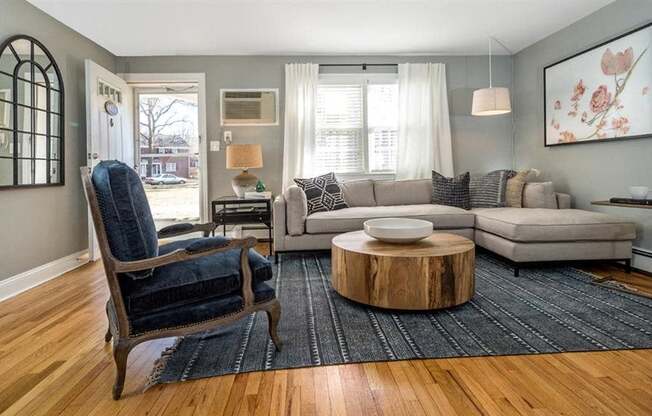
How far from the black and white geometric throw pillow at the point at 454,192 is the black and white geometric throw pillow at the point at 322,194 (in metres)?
1.06

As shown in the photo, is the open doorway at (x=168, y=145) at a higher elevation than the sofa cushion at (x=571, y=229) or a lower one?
higher

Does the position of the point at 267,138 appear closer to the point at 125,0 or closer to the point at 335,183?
the point at 335,183

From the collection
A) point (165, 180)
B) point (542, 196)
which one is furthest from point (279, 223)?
point (542, 196)

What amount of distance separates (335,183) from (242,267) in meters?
2.54

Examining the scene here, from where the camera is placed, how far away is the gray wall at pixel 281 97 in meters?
4.77

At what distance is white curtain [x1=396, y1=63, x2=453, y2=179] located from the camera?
4.81 metres

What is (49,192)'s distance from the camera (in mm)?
3363

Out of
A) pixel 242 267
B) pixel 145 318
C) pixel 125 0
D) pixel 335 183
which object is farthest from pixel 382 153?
pixel 145 318

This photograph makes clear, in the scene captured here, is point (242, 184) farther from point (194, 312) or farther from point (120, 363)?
point (120, 363)

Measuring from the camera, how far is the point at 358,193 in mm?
4363

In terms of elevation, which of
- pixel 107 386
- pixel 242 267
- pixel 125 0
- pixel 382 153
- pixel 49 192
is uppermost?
pixel 125 0

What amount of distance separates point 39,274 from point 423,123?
436 centimetres

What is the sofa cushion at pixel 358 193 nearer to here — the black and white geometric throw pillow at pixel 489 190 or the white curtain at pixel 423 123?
the white curtain at pixel 423 123

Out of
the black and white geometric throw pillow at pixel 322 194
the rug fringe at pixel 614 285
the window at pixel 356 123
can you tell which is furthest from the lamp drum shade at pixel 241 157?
the rug fringe at pixel 614 285
